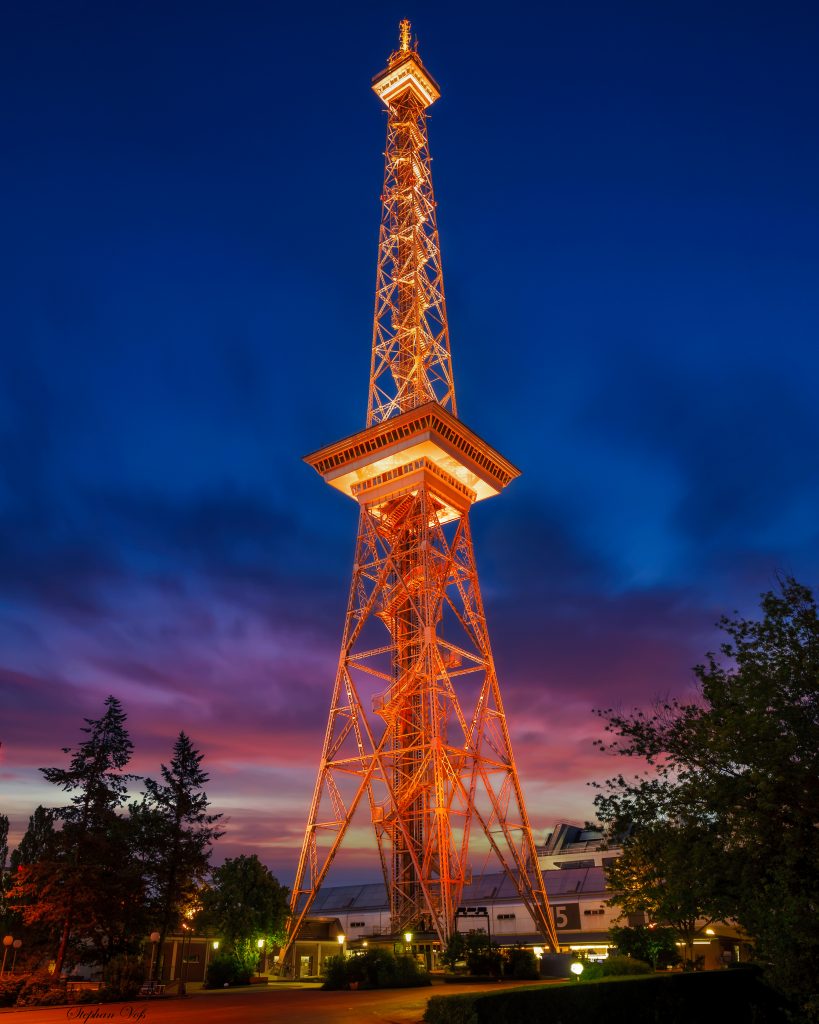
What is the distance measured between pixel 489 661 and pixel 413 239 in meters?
34.3

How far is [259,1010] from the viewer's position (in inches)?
951

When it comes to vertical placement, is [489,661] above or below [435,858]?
above

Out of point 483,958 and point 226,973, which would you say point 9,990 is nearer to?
point 226,973

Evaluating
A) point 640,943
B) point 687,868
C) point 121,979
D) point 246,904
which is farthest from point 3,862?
point 687,868

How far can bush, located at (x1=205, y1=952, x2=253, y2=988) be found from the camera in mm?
41844

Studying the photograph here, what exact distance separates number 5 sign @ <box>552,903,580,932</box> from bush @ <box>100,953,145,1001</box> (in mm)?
38195

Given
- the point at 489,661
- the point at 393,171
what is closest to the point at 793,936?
the point at 489,661

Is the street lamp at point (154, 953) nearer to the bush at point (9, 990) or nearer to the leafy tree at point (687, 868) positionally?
the bush at point (9, 990)

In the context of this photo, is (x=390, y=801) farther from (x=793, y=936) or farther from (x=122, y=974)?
(x=793, y=936)

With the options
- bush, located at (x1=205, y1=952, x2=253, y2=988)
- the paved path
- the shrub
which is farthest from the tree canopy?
the paved path

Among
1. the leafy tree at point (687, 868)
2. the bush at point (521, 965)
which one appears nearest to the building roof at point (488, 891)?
the bush at point (521, 965)

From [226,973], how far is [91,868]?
39.0 feet

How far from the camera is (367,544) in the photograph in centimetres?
5788

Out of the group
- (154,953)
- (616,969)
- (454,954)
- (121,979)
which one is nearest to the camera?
(616,969)
